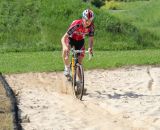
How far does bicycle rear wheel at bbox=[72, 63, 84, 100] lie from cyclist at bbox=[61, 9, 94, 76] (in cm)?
35

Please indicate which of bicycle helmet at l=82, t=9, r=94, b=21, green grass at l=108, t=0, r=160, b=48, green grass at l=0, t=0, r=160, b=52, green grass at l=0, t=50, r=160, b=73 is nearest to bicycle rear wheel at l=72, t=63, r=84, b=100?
bicycle helmet at l=82, t=9, r=94, b=21

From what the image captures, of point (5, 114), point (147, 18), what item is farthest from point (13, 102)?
point (147, 18)

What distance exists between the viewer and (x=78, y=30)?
11266 mm

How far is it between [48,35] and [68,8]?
2161 mm

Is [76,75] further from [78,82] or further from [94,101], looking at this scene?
[94,101]

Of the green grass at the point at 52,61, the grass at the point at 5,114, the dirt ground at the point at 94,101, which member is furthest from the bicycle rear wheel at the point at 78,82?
the green grass at the point at 52,61

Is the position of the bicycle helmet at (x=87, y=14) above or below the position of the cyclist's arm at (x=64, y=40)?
above

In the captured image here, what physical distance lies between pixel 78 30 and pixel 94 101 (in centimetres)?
164

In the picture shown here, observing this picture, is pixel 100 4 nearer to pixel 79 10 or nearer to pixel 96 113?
pixel 79 10

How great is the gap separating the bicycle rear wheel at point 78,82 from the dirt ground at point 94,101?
0.18 m

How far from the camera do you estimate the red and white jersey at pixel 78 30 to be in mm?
11082

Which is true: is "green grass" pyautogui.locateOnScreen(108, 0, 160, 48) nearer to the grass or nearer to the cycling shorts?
the cycling shorts

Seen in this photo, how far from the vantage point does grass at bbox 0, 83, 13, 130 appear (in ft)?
27.7

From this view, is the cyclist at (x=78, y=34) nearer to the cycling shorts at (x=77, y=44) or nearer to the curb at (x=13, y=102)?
the cycling shorts at (x=77, y=44)
